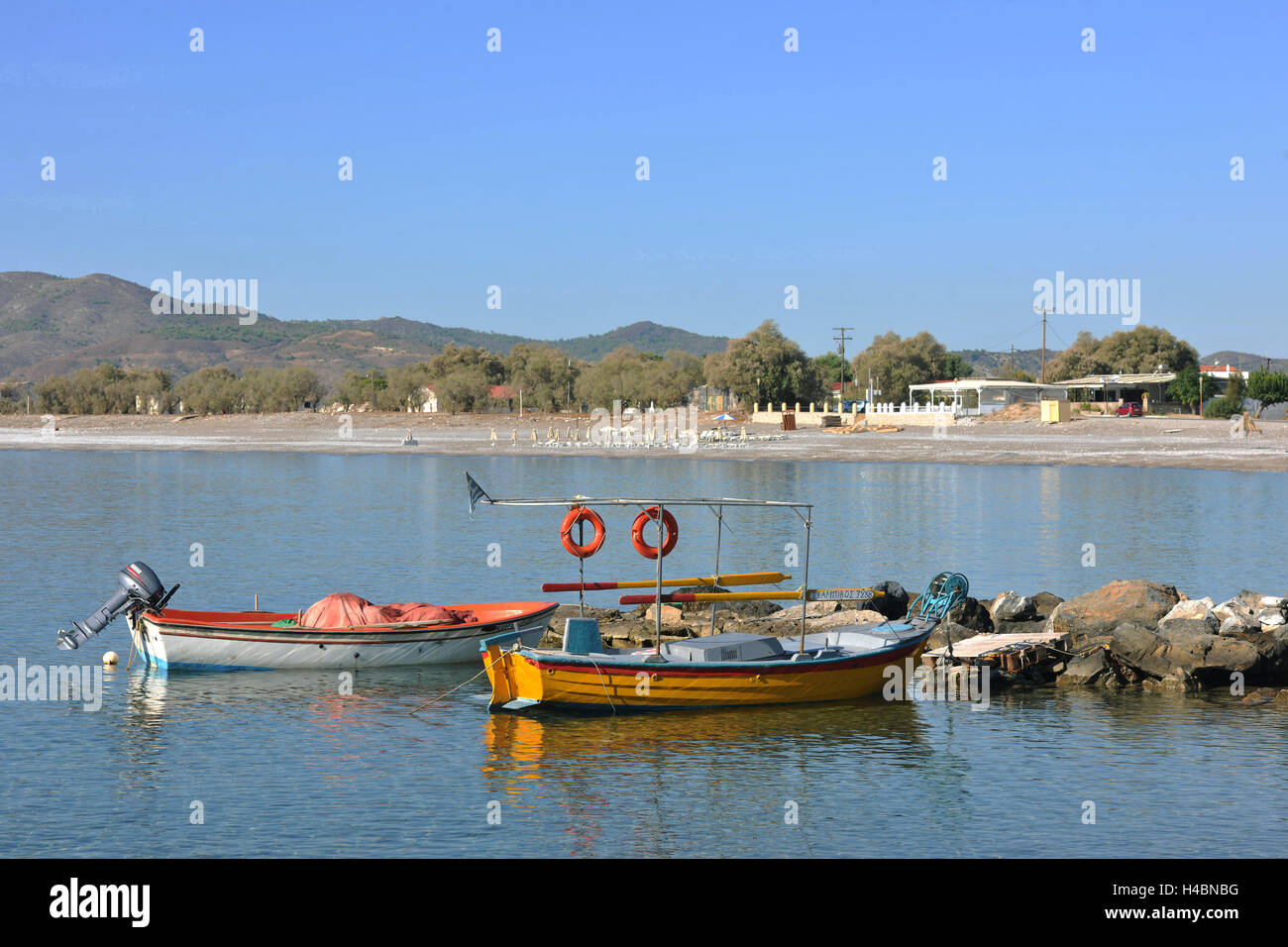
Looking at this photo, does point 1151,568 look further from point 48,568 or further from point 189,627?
point 48,568

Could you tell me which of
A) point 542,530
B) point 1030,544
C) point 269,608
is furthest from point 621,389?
point 269,608

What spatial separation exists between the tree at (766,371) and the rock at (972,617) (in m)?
109

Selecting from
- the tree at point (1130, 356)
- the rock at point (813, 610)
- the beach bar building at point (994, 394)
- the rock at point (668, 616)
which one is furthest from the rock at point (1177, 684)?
the tree at point (1130, 356)

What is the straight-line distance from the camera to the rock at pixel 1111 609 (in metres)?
25.9

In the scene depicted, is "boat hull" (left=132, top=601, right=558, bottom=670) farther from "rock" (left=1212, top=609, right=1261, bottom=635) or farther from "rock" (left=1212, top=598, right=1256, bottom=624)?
"rock" (left=1212, top=598, right=1256, bottom=624)

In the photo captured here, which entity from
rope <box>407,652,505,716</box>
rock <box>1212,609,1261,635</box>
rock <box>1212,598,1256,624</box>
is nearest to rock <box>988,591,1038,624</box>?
rock <box>1212,598,1256,624</box>

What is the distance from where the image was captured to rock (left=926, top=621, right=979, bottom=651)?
2623 centimetres

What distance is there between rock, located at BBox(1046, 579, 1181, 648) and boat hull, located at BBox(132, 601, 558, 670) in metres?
11.1

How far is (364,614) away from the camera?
83.4 ft

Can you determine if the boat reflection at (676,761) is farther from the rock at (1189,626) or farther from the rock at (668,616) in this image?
the rock at (668,616)

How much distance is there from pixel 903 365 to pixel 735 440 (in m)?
63.9

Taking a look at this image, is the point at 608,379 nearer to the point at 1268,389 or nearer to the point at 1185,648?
the point at 1268,389

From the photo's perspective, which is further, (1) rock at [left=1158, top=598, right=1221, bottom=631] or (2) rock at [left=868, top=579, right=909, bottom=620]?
(2) rock at [left=868, top=579, right=909, bottom=620]

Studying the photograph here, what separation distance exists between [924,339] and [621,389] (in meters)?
49.0
